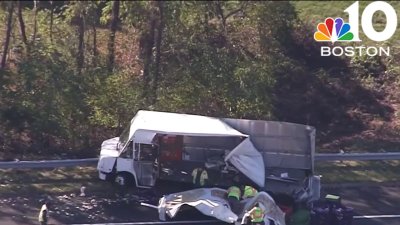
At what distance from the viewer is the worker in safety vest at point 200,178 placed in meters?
18.1

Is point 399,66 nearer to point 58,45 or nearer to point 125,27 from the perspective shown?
point 125,27

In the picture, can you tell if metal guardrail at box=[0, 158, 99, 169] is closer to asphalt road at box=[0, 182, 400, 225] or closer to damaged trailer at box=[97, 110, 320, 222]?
damaged trailer at box=[97, 110, 320, 222]

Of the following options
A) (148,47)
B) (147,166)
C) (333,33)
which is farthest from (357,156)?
(333,33)

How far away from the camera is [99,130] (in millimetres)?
21969

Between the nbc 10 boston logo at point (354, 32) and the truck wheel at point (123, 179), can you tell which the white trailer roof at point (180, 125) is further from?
the nbc 10 boston logo at point (354, 32)

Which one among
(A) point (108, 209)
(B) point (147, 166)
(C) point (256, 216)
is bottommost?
(A) point (108, 209)

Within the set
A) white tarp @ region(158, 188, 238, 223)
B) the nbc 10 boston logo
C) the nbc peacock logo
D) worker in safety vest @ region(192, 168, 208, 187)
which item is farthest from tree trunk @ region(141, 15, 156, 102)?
the nbc peacock logo

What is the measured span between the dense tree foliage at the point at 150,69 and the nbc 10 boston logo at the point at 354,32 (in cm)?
61

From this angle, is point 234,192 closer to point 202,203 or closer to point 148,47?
point 202,203

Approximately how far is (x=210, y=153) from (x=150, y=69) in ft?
16.4

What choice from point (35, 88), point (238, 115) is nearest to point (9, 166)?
point (35, 88)

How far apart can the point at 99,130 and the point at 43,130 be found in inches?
→ 73.6

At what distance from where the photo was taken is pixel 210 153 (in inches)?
740

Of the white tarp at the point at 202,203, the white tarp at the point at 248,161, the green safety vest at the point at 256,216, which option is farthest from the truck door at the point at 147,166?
the green safety vest at the point at 256,216
